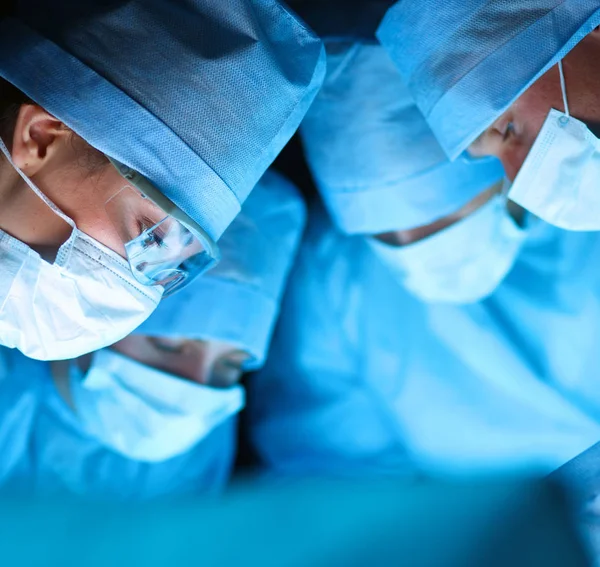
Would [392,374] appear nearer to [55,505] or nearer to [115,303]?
[115,303]

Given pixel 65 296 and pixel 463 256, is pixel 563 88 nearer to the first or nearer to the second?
pixel 463 256

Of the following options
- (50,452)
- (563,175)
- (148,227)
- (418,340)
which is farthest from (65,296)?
(418,340)

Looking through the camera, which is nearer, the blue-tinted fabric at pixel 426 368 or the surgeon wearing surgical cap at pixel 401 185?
the surgeon wearing surgical cap at pixel 401 185

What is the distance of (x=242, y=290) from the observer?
1087 millimetres

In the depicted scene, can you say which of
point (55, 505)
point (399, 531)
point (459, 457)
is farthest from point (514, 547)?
point (459, 457)

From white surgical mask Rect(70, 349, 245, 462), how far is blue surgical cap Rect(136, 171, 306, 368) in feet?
0.26

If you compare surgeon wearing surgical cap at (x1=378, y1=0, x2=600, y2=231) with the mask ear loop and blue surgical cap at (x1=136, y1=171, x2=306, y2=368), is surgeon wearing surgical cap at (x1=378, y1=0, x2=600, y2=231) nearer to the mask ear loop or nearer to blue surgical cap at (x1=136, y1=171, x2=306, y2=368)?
the mask ear loop

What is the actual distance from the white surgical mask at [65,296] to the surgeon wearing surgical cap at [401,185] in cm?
48

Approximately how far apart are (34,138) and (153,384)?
487 millimetres

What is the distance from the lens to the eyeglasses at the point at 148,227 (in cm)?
73

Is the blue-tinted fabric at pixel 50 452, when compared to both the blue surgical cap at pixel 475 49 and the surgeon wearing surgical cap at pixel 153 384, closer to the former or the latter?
the surgeon wearing surgical cap at pixel 153 384

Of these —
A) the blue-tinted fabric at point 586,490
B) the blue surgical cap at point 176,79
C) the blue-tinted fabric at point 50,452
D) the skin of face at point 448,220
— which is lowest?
the blue-tinted fabric at point 50,452

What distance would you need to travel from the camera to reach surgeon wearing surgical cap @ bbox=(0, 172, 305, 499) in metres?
1.05

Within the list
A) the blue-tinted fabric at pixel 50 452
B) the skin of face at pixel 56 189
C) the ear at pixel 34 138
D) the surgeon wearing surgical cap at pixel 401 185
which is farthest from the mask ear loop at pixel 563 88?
the blue-tinted fabric at pixel 50 452
